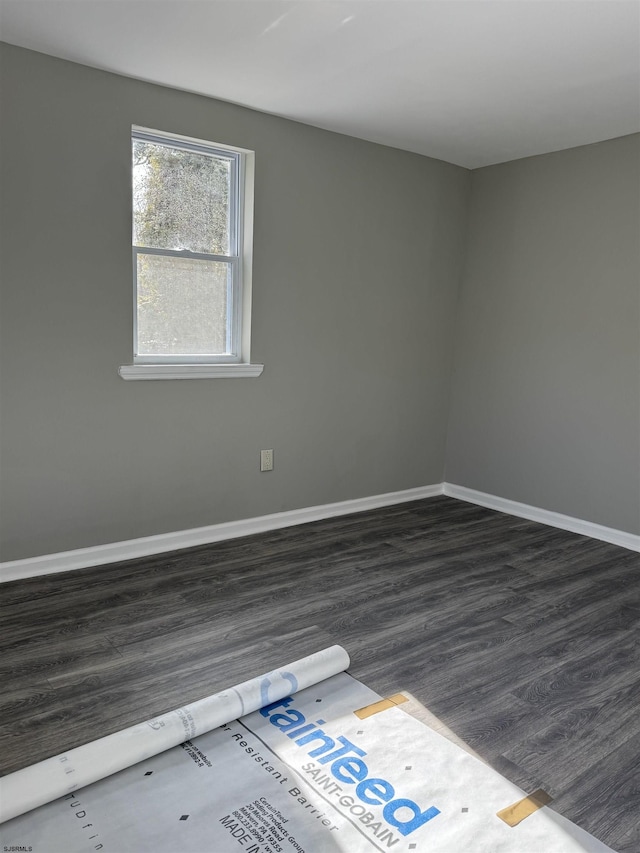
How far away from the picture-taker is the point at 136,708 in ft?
7.18

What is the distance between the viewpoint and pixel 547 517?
4.41m

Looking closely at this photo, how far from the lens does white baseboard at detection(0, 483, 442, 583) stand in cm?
319

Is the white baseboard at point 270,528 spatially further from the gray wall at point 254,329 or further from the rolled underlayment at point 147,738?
the rolled underlayment at point 147,738

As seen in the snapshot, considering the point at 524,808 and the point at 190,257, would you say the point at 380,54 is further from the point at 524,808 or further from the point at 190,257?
the point at 524,808

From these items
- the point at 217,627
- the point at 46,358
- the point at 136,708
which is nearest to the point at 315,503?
the point at 217,627

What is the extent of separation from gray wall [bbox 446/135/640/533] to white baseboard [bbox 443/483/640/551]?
45 millimetres

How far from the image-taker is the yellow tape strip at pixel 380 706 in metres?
2.20

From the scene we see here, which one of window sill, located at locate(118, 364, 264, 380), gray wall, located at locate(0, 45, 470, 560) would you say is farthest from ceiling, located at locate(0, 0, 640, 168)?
window sill, located at locate(118, 364, 264, 380)

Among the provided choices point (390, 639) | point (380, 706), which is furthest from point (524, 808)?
point (390, 639)

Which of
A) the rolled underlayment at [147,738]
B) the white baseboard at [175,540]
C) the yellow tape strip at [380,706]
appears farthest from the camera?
the white baseboard at [175,540]

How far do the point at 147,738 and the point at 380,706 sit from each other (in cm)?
78

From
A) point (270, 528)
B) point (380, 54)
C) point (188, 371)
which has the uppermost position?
point (380, 54)

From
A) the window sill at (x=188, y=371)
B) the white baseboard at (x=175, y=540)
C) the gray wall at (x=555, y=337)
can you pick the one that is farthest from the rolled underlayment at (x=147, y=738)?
the gray wall at (x=555, y=337)

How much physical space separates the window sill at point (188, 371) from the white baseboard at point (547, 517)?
200 centimetres
